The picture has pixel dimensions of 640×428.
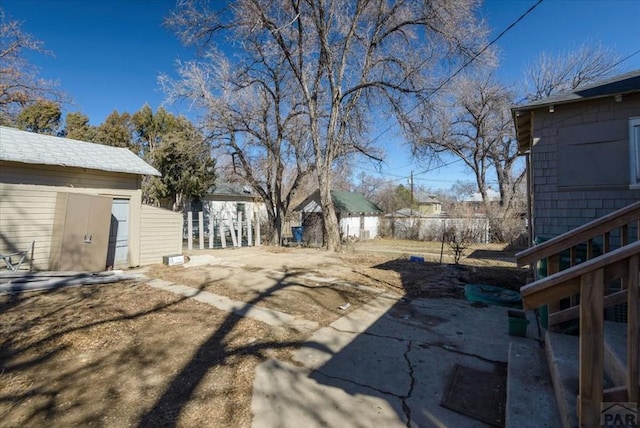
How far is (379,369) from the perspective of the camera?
330cm

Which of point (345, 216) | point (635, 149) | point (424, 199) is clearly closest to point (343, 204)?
point (345, 216)

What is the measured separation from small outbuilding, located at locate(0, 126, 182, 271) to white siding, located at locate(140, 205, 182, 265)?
8.8 inches

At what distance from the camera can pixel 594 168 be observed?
17.8 ft

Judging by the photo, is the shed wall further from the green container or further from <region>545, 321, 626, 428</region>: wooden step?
<region>545, 321, 626, 428</region>: wooden step

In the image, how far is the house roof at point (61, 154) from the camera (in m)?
7.43

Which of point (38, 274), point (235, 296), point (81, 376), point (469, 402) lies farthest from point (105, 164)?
point (469, 402)

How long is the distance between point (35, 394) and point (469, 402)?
371 centimetres

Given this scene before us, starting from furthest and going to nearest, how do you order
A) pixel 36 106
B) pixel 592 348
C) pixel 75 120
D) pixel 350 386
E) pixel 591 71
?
pixel 75 120 → pixel 36 106 → pixel 591 71 → pixel 350 386 → pixel 592 348

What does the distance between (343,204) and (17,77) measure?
17.8 metres

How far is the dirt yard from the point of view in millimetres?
2611

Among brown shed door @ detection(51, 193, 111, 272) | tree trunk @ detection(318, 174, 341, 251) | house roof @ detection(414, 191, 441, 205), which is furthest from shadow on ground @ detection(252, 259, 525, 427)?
house roof @ detection(414, 191, 441, 205)

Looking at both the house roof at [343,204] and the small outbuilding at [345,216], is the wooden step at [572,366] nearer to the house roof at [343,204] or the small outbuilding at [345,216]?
the small outbuilding at [345,216]

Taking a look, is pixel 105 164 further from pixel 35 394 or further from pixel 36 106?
pixel 36 106

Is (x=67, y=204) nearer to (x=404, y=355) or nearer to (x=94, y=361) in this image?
(x=94, y=361)
